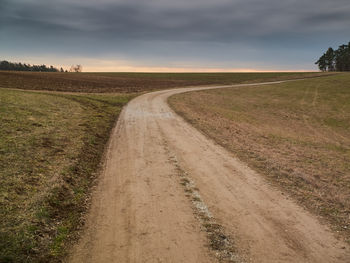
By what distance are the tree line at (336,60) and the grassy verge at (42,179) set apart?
169337 millimetres

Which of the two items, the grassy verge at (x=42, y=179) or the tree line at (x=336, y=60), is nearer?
the grassy verge at (x=42, y=179)

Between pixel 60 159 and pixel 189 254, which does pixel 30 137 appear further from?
pixel 189 254

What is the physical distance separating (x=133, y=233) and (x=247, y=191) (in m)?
3.99

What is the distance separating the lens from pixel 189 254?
480cm

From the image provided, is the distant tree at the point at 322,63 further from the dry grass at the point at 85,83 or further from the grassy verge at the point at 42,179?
the grassy verge at the point at 42,179

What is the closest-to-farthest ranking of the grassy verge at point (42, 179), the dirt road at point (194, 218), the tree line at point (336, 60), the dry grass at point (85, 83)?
the dirt road at point (194, 218) → the grassy verge at point (42, 179) → the dry grass at point (85, 83) → the tree line at point (336, 60)

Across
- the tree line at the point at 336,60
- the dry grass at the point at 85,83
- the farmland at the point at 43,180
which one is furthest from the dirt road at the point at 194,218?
the tree line at the point at 336,60

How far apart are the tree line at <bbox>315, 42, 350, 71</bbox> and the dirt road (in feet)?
556

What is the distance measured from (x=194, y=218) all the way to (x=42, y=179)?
5.30 m

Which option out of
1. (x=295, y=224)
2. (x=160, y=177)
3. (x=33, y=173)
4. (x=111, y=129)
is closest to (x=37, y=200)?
(x=33, y=173)

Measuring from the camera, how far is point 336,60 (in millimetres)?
147750

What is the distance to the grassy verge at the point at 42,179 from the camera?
5.05m

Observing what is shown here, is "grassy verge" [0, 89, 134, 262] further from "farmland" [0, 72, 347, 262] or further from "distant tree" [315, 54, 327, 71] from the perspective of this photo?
"distant tree" [315, 54, 327, 71]

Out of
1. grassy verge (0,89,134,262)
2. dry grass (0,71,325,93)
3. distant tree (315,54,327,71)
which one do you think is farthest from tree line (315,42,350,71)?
grassy verge (0,89,134,262)
